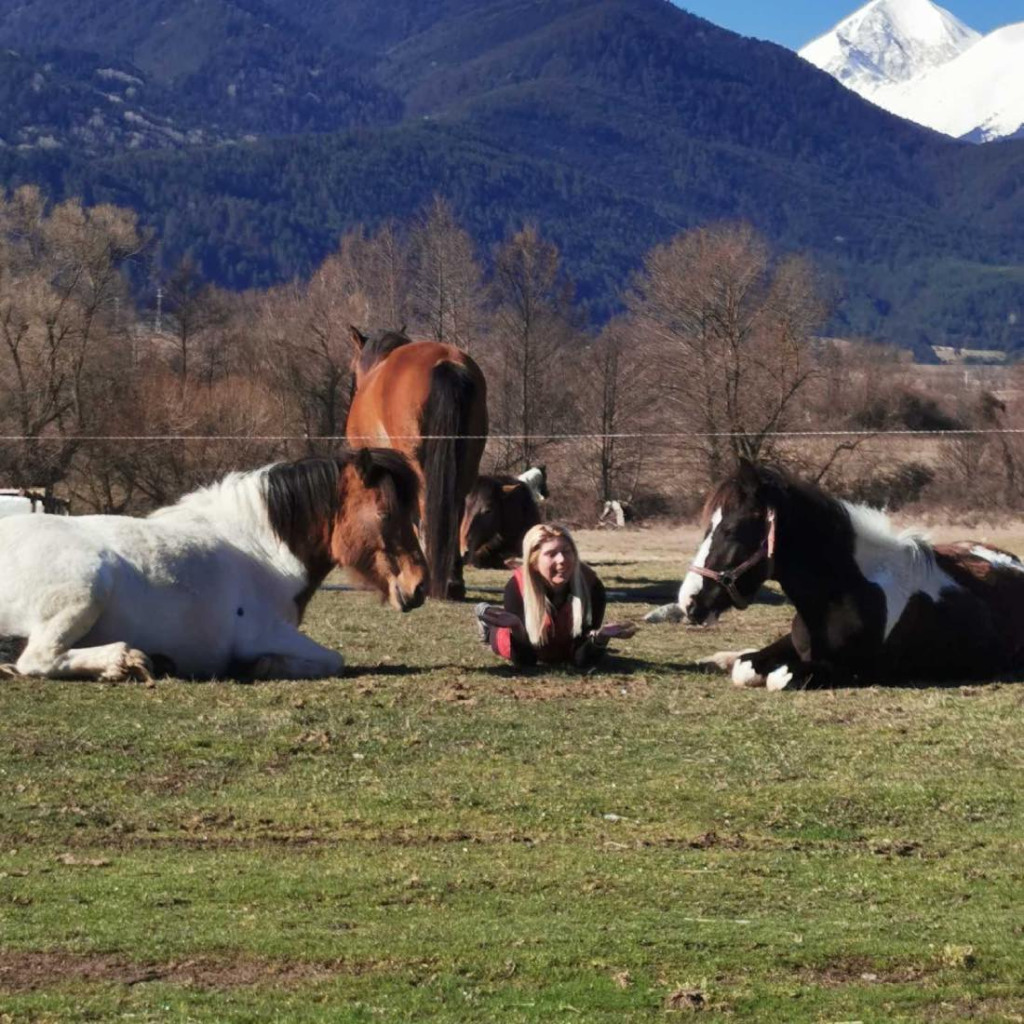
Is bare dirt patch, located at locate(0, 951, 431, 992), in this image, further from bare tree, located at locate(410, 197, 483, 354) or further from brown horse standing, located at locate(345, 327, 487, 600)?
bare tree, located at locate(410, 197, 483, 354)

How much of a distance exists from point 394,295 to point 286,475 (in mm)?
68883

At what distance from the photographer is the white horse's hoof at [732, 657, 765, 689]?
1142 centimetres

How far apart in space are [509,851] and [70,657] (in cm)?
428

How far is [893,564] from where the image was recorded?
11562 millimetres

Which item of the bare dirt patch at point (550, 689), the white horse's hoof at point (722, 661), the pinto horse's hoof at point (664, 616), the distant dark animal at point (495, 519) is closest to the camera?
the bare dirt patch at point (550, 689)

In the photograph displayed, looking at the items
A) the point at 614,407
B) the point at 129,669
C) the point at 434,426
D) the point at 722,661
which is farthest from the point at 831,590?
the point at 614,407

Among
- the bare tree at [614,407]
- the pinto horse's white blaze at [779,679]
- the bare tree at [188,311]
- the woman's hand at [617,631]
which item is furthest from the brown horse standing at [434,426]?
the bare tree at [188,311]

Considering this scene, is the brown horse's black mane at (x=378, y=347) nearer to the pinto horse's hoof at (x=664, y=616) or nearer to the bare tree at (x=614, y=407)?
the pinto horse's hoof at (x=664, y=616)

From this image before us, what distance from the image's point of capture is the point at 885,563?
11531 millimetres

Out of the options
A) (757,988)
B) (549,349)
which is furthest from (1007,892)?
(549,349)

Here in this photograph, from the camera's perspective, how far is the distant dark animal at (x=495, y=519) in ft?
76.8

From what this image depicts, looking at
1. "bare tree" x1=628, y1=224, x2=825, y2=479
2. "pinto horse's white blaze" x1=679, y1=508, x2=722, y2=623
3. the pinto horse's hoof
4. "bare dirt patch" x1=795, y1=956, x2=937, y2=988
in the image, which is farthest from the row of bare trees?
"bare dirt patch" x1=795, y1=956, x2=937, y2=988

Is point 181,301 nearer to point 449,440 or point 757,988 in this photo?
point 449,440

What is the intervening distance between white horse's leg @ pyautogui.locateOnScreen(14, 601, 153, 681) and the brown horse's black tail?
5.24m
